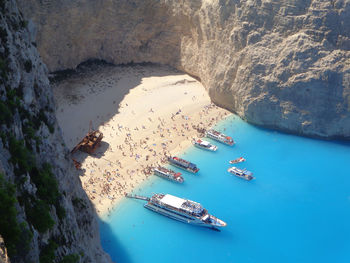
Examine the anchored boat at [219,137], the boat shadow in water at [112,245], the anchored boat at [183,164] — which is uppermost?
the anchored boat at [219,137]

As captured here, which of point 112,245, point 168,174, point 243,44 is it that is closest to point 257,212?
point 168,174

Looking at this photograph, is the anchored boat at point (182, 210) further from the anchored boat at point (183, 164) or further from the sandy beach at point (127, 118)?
the anchored boat at point (183, 164)

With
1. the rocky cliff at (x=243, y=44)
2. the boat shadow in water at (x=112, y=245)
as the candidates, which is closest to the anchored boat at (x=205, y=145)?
the rocky cliff at (x=243, y=44)

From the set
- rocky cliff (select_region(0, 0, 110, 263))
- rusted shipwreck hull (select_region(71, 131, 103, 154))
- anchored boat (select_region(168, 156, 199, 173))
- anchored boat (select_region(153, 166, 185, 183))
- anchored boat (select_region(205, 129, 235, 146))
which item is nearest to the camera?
rocky cliff (select_region(0, 0, 110, 263))

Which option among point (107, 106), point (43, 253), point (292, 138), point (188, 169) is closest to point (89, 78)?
point (107, 106)

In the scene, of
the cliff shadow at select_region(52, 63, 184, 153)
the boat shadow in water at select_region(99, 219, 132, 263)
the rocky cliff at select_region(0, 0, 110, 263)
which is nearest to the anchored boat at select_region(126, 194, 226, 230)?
the boat shadow in water at select_region(99, 219, 132, 263)

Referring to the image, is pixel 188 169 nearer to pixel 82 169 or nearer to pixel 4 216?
pixel 82 169

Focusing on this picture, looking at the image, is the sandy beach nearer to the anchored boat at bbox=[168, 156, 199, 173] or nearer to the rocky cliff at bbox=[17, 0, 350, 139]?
the anchored boat at bbox=[168, 156, 199, 173]

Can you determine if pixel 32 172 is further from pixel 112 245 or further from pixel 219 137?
pixel 219 137
